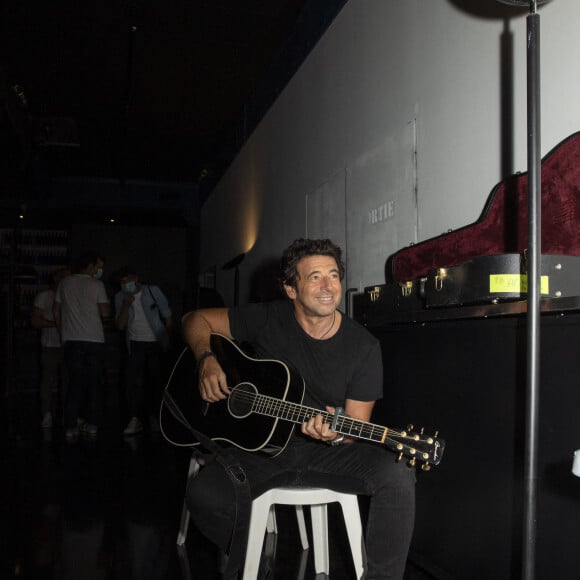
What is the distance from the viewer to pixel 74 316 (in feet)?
15.9

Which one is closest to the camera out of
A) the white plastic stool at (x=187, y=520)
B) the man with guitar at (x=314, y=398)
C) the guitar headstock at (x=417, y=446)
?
the guitar headstock at (x=417, y=446)

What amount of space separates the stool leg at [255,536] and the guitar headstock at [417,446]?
41 centimetres

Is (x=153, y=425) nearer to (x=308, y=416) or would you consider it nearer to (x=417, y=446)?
(x=308, y=416)

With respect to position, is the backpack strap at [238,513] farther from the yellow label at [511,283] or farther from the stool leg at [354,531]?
the yellow label at [511,283]

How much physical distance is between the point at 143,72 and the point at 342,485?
4.98m

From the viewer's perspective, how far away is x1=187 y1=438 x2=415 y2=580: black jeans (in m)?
1.69

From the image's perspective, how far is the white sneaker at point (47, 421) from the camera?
5289 mm

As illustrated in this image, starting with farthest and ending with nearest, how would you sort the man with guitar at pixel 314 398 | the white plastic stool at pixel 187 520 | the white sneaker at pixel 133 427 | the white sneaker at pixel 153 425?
1. the white sneaker at pixel 153 425
2. the white sneaker at pixel 133 427
3. the white plastic stool at pixel 187 520
4. the man with guitar at pixel 314 398

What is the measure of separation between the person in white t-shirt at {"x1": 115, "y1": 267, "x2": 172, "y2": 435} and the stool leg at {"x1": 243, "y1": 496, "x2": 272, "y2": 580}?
336cm

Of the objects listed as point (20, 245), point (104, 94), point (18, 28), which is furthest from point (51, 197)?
point (18, 28)

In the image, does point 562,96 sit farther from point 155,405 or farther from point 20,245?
point 20,245

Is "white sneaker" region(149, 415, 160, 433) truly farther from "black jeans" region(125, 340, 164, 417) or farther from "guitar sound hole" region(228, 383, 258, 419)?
"guitar sound hole" region(228, 383, 258, 419)

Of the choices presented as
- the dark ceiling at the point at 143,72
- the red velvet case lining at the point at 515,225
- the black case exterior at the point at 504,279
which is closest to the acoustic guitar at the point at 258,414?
the black case exterior at the point at 504,279

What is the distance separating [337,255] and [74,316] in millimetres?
3171
